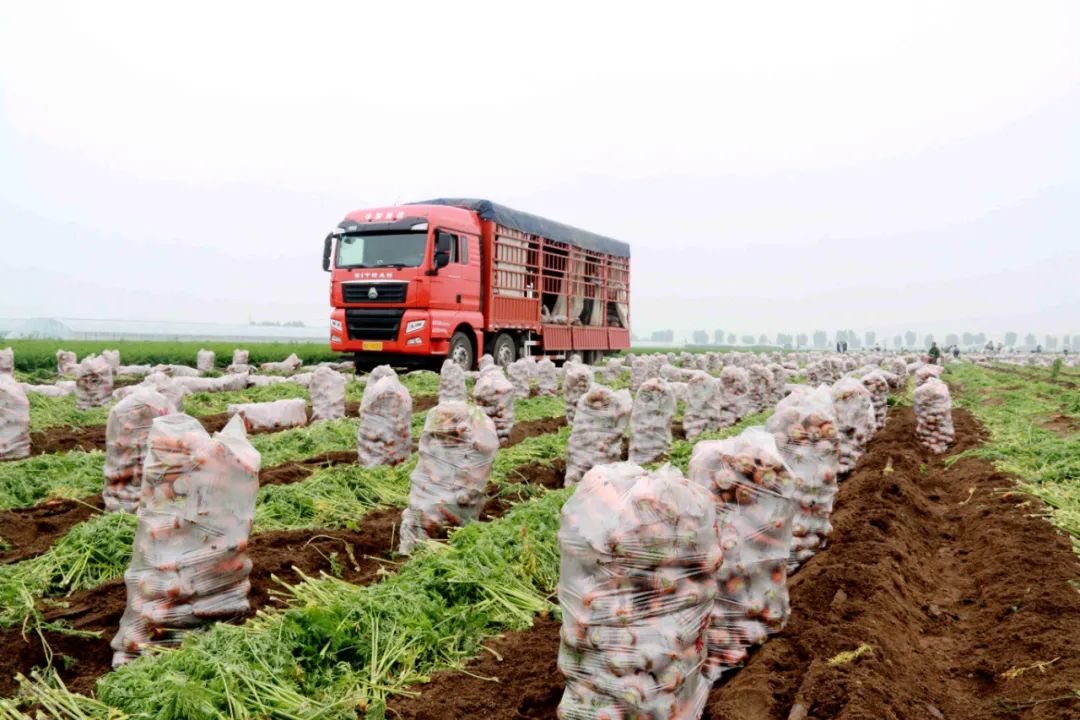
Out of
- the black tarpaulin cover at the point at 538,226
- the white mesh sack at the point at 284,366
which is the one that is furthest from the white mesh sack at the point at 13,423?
the white mesh sack at the point at 284,366

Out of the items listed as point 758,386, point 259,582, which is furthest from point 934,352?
point 259,582

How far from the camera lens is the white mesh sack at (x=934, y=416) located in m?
11.8

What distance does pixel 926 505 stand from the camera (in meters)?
8.20

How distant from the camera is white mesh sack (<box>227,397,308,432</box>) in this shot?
13273 millimetres

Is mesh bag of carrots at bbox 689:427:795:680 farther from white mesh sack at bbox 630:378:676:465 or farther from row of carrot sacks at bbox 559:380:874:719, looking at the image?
white mesh sack at bbox 630:378:676:465

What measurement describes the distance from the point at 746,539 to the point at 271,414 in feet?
36.0

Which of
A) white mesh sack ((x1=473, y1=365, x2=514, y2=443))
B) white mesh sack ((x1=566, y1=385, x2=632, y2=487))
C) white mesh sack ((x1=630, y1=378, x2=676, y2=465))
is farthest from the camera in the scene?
white mesh sack ((x1=473, y1=365, x2=514, y2=443))

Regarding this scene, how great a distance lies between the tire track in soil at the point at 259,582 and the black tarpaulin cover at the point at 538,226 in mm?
13796

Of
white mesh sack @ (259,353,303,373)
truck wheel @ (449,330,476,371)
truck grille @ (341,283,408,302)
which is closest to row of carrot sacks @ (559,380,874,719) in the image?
truck grille @ (341,283,408,302)

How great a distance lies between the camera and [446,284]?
18.1 metres

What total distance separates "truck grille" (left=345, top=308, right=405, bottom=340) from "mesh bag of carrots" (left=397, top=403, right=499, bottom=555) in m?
11.8

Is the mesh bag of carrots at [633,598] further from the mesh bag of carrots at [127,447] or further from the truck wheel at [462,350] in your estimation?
the truck wheel at [462,350]

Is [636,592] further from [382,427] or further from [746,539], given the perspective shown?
[382,427]

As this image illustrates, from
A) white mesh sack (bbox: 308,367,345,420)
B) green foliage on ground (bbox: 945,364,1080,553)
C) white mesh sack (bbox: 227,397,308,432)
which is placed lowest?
green foliage on ground (bbox: 945,364,1080,553)
